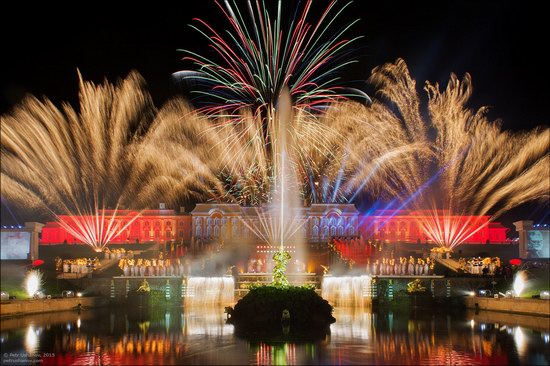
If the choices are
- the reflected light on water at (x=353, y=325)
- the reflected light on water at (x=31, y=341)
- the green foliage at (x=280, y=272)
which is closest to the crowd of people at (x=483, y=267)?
the reflected light on water at (x=353, y=325)

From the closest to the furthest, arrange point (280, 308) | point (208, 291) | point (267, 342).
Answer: point (267, 342)
point (280, 308)
point (208, 291)

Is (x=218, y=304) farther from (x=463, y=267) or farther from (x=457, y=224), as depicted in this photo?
(x=457, y=224)

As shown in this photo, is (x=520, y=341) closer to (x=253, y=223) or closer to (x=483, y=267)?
(x=483, y=267)

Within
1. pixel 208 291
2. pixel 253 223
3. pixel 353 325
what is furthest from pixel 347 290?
pixel 253 223

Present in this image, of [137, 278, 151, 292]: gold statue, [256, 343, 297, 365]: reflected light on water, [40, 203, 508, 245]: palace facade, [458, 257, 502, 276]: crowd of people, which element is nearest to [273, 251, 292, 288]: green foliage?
[256, 343, 297, 365]: reflected light on water

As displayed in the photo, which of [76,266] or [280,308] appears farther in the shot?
[76,266]

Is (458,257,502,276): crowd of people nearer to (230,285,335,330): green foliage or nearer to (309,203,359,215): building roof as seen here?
(230,285,335,330): green foliage
